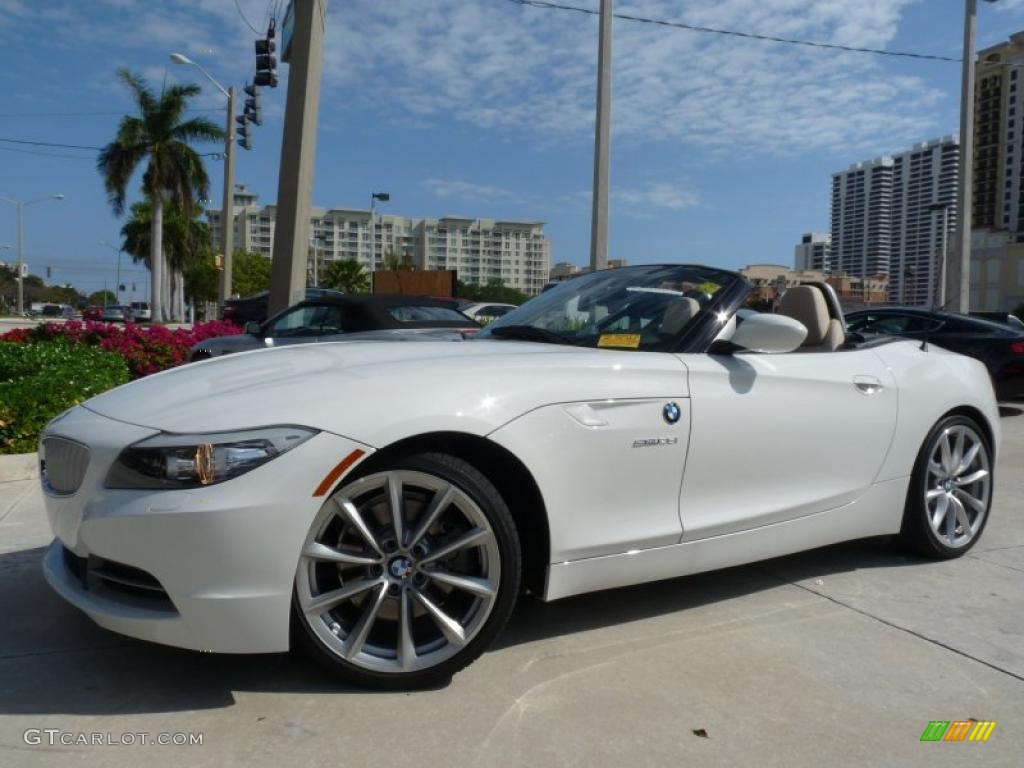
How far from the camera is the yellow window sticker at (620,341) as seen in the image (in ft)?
10.9

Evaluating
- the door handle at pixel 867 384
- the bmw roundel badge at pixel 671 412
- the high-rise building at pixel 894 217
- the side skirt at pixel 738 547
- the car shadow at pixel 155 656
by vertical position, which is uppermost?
the high-rise building at pixel 894 217

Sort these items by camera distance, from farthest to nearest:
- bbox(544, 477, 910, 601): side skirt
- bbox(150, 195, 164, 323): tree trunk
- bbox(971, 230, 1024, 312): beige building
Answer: bbox(971, 230, 1024, 312): beige building → bbox(150, 195, 164, 323): tree trunk → bbox(544, 477, 910, 601): side skirt

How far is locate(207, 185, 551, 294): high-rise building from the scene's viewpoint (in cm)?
11631

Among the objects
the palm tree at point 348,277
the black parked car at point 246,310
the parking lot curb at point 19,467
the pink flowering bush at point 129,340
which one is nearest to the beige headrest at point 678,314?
the parking lot curb at point 19,467

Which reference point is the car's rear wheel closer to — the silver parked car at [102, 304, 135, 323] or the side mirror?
the side mirror

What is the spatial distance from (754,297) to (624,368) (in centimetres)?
102

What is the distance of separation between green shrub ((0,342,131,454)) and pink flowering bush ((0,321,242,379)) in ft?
5.35

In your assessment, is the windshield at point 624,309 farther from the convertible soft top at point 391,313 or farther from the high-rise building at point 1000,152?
the high-rise building at point 1000,152

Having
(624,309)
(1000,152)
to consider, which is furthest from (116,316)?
(1000,152)

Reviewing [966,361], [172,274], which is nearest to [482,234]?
[172,274]

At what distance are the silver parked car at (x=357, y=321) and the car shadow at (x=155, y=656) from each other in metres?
4.91

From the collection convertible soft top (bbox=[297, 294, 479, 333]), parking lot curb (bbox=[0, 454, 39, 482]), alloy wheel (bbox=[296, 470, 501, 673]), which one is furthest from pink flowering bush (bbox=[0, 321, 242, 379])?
alloy wheel (bbox=[296, 470, 501, 673])

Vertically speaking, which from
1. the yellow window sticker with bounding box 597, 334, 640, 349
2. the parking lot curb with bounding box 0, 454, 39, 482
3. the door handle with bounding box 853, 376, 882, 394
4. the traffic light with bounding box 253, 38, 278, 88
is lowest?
the parking lot curb with bounding box 0, 454, 39, 482

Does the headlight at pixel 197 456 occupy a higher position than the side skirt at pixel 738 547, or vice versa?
the headlight at pixel 197 456
